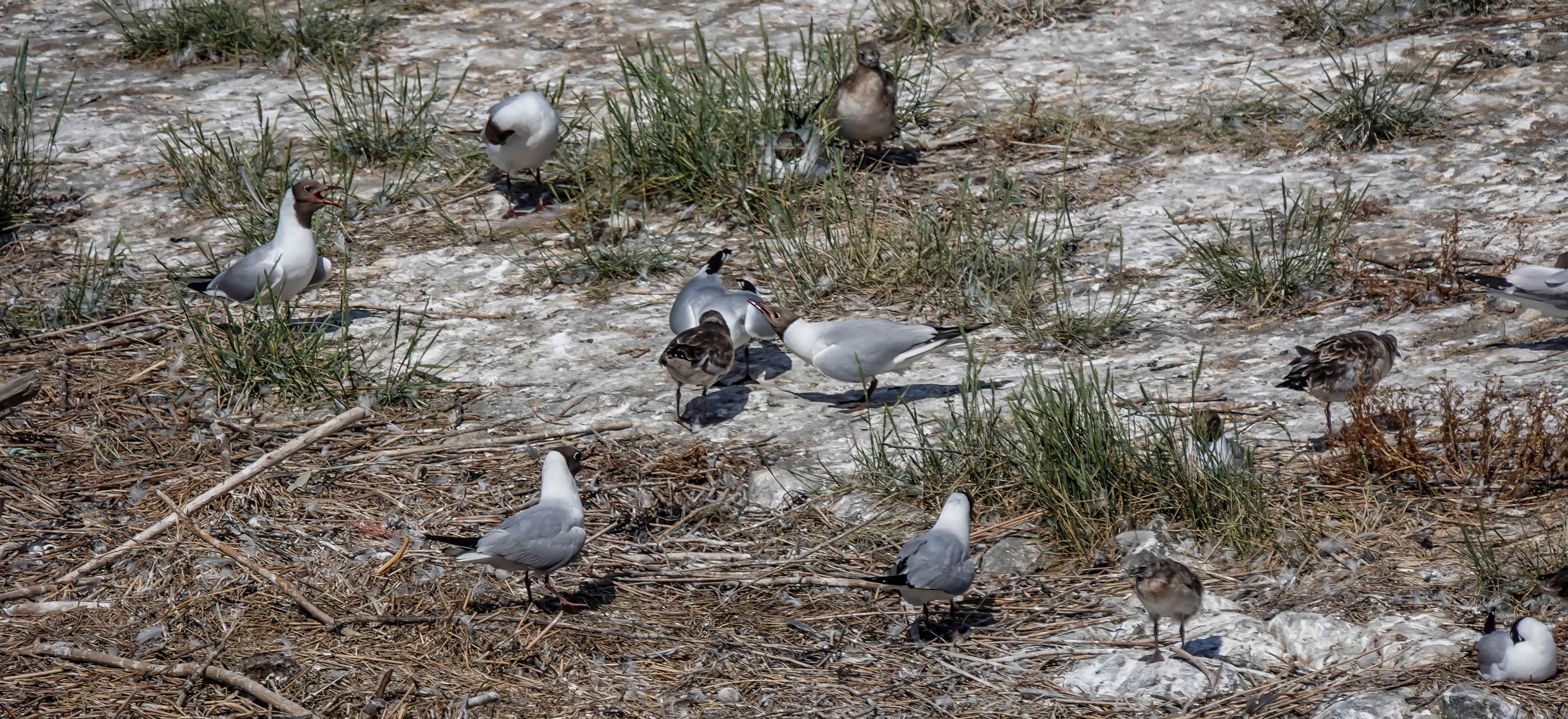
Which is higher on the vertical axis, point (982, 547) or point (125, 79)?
point (125, 79)

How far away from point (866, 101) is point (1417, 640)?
16.0ft

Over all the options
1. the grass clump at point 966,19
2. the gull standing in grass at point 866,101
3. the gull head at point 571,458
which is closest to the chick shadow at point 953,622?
the gull head at point 571,458

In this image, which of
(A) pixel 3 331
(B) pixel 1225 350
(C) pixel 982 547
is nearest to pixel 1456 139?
(B) pixel 1225 350

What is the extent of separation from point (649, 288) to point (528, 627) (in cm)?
322

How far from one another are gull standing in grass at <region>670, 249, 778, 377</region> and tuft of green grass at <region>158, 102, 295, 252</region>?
283 cm

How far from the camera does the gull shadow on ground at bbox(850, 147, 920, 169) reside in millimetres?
8477

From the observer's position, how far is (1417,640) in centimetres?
407

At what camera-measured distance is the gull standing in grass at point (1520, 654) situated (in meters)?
3.69

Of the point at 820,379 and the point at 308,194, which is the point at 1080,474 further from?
the point at 308,194

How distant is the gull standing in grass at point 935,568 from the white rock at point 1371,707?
1110mm

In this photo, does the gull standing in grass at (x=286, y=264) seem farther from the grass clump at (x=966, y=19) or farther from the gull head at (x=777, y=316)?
the grass clump at (x=966, y=19)

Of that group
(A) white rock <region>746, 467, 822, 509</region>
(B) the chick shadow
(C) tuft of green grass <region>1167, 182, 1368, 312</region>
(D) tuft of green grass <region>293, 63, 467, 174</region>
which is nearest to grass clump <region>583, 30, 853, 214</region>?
(D) tuft of green grass <region>293, 63, 467, 174</region>

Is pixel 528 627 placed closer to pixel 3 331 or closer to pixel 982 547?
pixel 982 547

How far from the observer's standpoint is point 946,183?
8219 millimetres
